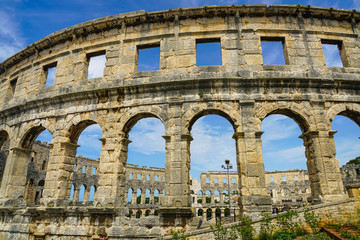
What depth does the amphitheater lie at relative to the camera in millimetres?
7875

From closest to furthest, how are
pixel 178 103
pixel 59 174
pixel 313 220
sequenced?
pixel 313 220
pixel 178 103
pixel 59 174

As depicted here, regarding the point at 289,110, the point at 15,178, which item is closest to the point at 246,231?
the point at 289,110

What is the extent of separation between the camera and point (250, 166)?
7.87 metres

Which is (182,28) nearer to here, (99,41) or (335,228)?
(99,41)

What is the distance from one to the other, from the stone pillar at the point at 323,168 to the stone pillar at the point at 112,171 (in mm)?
6759

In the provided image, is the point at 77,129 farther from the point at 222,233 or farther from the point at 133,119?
the point at 222,233

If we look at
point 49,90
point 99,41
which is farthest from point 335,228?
point 49,90

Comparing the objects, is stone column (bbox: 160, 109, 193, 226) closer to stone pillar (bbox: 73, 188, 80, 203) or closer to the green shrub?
the green shrub

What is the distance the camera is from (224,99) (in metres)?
8.65

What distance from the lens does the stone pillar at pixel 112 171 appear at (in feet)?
26.8

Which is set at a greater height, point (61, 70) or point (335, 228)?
point (61, 70)

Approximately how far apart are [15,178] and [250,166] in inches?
395

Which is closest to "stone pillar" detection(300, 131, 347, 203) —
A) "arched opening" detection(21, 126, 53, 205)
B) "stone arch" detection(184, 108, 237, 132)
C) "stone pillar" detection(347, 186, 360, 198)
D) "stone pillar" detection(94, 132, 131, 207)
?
"stone pillar" detection(347, 186, 360, 198)

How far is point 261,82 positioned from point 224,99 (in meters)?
1.55
